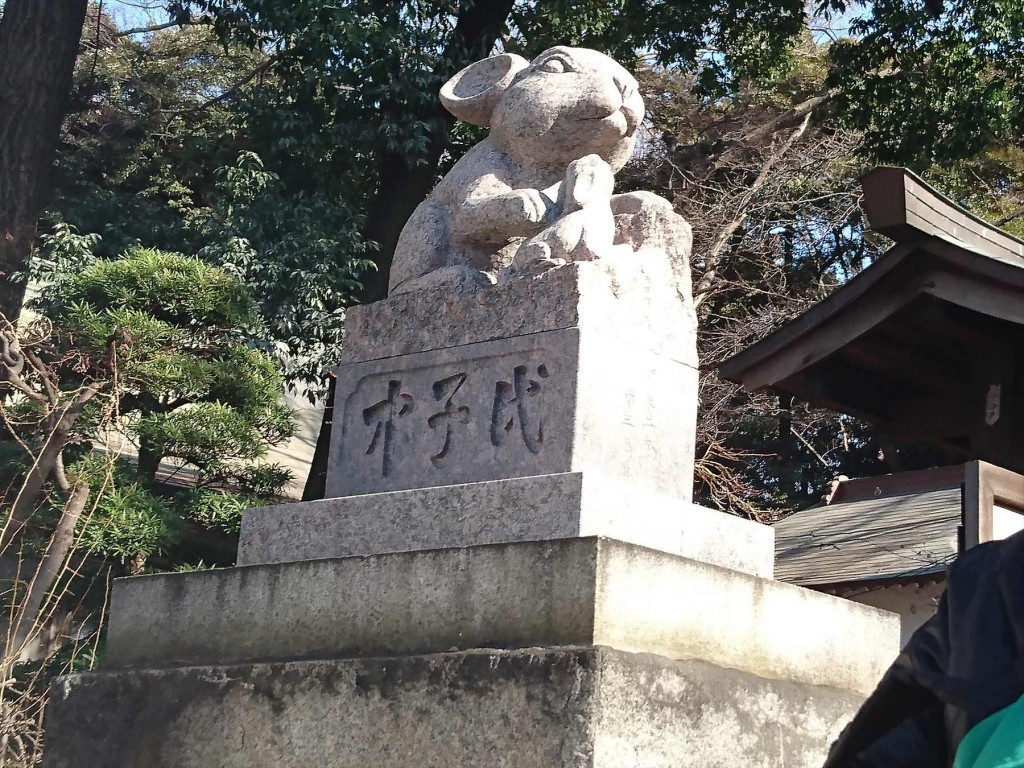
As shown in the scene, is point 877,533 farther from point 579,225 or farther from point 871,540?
point 579,225

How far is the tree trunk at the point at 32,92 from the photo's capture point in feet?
35.3

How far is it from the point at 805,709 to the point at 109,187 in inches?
400

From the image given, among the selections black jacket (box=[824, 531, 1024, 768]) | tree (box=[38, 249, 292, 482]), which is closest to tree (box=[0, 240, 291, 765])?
tree (box=[38, 249, 292, 482])

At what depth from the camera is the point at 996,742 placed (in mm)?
1095

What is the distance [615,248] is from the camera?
3727 millimetres

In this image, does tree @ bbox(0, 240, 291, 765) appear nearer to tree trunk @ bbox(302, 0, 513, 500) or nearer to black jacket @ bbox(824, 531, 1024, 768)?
tree trunk @ bbox(302, 0, 513, 500)

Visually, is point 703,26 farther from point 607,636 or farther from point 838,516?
point 607,636

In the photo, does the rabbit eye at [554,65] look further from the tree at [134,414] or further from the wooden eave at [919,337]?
the tree at [134,414]

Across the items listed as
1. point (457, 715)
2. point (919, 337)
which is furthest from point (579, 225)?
point (919, 337)

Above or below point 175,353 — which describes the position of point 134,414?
below

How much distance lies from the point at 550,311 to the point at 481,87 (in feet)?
3.40

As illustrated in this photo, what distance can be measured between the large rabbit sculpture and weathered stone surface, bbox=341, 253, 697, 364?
7 cm

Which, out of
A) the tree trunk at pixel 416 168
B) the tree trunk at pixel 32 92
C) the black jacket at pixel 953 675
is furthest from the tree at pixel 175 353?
the black jacket at pixel 953 675

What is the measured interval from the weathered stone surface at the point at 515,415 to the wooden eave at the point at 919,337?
8.08 feet
